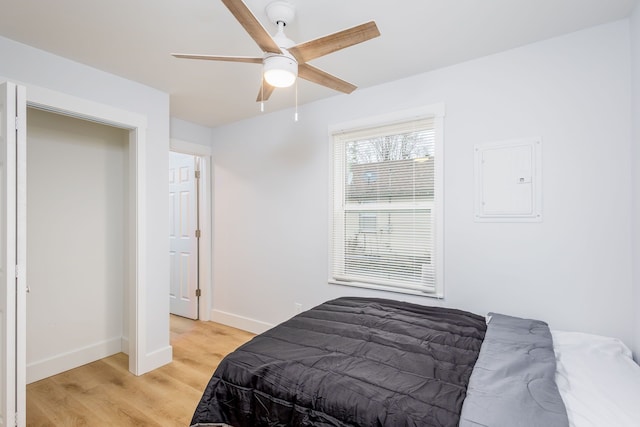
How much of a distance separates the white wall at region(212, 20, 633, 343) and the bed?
314mm

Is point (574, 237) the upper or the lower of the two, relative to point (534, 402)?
upper

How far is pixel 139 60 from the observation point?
2.42 metres

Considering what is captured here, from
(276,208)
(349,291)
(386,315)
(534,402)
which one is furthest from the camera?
(276,208)

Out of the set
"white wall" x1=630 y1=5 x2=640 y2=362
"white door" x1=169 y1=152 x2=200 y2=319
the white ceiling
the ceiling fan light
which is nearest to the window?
the white ceiling

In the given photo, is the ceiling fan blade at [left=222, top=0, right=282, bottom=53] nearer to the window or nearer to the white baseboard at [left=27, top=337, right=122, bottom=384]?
the window

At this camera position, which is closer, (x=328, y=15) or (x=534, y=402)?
(x=534, y=402)

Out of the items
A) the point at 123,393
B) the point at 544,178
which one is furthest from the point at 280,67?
the point at 123,393

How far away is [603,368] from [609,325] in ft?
2.20

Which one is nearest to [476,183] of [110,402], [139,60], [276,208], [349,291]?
[349,291]

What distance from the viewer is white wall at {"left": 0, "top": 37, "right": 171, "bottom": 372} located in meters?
2.52

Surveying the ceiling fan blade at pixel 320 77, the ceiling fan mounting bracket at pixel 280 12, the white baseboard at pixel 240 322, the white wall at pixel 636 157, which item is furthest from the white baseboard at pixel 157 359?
the white wall at pixel 636 157

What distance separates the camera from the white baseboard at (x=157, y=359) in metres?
2.80

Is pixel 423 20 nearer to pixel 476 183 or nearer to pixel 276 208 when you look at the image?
pixel 476 183

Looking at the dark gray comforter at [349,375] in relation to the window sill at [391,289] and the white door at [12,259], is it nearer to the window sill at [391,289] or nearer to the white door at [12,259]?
the window sill at [391,289]
